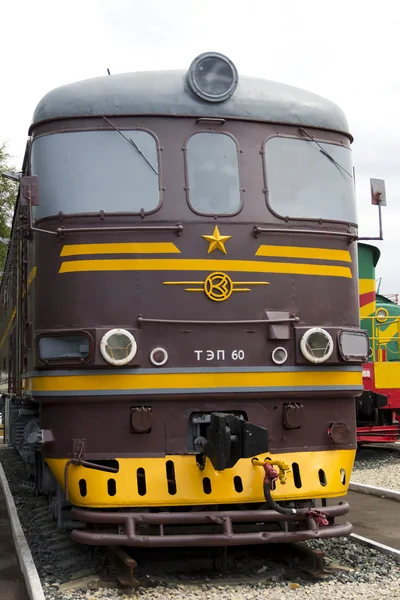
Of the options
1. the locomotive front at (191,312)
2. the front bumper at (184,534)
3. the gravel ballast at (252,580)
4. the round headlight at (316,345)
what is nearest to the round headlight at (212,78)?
the locomotive front at (191,312)

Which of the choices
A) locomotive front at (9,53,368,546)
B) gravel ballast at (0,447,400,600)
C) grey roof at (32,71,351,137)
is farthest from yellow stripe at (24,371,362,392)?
grey roof at (32,71,351,137)

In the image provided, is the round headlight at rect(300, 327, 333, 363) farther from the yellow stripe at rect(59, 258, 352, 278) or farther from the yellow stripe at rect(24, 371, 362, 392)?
the yellow stripe at rect(59, 258, 352, 278)

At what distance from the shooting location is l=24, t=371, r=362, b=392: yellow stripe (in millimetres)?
6102

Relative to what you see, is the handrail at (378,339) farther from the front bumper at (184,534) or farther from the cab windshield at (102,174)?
the cab windshield at (102,174)

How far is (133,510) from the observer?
609cm

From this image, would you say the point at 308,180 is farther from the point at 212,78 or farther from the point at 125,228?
the point at 125,228

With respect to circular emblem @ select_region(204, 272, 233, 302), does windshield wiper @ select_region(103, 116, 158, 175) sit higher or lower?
higher

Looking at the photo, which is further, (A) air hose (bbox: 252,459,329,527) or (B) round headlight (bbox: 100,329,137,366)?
(B) round headlight (bbox: 100,329,137,366)

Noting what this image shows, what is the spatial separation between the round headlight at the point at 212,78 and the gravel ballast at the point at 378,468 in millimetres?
6326

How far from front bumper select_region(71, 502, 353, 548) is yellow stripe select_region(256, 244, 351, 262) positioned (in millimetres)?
2002

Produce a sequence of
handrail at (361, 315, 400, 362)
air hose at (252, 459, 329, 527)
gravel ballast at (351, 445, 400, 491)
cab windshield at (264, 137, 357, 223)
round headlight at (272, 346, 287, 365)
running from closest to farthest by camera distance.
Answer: air hose at (252, 459, 329, 527), round headlight at (272, 346, 287, 365), cab windshield at (264, 137, 357, 223), gravel ballast at (351, 445, 400, 491), handrail at (361, 315, 400, 362)


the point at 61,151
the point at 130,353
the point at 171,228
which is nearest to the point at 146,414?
the point at 130,353

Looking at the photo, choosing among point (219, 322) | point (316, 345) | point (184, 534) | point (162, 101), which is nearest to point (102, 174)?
point (162, 101)

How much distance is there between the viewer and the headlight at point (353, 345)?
654 centimetres
